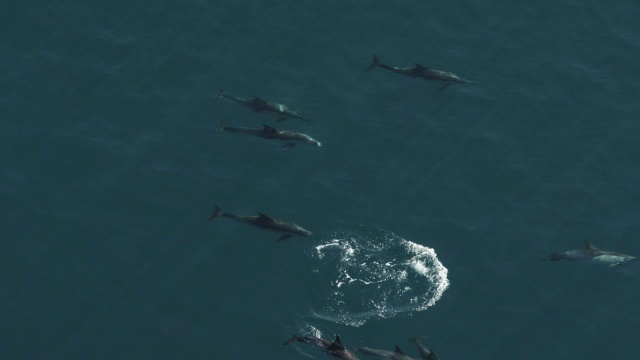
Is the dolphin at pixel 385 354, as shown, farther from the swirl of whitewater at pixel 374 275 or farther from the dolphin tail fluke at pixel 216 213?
the dolphin tail fluke at pixel 216 213

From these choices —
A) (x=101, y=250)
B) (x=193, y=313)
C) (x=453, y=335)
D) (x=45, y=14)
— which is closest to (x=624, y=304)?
(x=453, y=335)

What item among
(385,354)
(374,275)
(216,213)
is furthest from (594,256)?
(216,213)

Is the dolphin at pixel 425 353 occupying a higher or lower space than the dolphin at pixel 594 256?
lower

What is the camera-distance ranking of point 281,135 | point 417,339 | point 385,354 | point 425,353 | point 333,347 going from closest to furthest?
point 333,347, point 385,354, point 425,353, point 417,339, point 281,135

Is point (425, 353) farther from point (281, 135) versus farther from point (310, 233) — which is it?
point (281, 135)

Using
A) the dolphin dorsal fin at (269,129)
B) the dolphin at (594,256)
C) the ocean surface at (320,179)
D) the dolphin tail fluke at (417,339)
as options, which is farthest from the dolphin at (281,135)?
the dolphin at (594,256)

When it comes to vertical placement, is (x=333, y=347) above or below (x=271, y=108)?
below

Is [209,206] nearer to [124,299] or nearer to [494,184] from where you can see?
[124,299]
